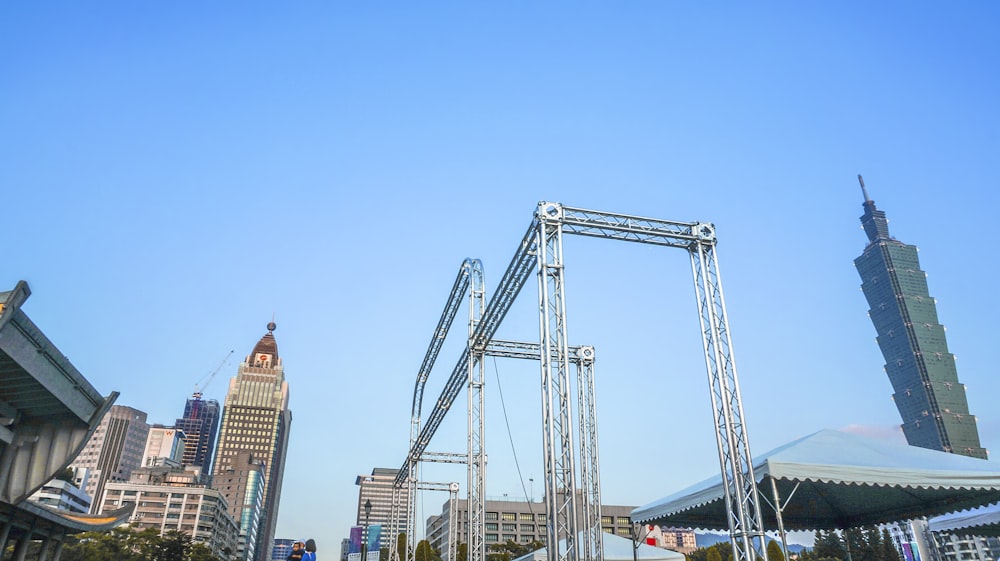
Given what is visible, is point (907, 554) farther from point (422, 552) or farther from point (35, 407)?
point (35, 407)

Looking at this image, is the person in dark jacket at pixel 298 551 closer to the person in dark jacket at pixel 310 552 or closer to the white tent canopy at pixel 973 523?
the person in dark jacket at pixel 310 552

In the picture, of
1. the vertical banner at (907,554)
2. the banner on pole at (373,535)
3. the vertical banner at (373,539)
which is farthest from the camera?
the vertical banner at (907,554)

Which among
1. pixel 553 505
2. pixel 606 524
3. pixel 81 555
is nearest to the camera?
pixel 553 505

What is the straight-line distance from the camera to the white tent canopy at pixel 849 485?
15414 mm

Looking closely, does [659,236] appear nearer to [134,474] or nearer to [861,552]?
[861,552]

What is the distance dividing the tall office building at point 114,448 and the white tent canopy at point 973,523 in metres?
184

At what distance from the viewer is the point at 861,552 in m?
73.3

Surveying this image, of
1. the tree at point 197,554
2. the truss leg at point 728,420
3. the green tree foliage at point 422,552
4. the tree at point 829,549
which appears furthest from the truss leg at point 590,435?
the tree at point 829,549

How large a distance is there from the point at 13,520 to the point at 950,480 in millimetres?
33172

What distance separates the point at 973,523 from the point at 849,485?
21.9 feet

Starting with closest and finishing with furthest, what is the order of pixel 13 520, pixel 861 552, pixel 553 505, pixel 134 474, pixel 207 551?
pixel 553 505
pixel 13 520
pixel 207 551
pixel 861 552
pixel 134 474

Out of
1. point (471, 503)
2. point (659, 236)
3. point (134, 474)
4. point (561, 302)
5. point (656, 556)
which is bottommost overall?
point (656, 556)

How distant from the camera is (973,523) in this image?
22.0 m

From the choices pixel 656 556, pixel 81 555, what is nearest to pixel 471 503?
pixel 656 556
